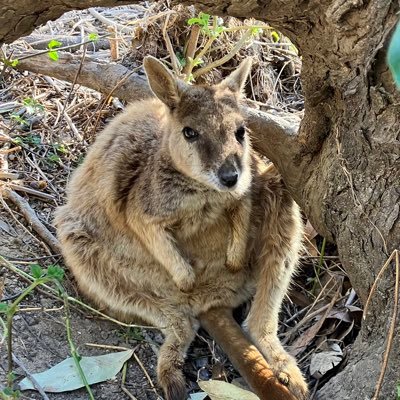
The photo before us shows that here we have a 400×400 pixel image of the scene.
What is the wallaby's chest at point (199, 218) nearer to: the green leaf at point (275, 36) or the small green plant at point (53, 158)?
the small green plant at point (53, 158)

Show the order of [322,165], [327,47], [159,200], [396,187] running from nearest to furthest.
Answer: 1. [396,187]
2. [327,47]
3. [322,165]
4. [159,200]

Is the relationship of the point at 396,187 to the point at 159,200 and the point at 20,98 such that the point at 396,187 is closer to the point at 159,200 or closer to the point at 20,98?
the point at 159,200

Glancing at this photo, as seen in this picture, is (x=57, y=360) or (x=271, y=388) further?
(x=57, y=360)

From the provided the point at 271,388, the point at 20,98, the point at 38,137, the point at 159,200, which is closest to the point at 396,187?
the point at 271,388

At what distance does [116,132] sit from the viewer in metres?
3.93

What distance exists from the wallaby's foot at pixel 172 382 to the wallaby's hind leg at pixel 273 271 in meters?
0.45

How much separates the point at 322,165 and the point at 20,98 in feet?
9.45

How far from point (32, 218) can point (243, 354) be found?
1673mm

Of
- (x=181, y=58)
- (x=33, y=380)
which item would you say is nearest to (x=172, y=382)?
(x=33, y=380)

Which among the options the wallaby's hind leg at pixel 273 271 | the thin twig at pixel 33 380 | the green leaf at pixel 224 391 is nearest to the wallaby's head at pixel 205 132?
the wallaby's hind leg at pixel 273 271

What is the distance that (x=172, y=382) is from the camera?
329 cm

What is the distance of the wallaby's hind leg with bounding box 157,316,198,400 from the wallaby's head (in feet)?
2.62

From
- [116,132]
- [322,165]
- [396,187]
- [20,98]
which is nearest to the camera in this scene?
[396,187]

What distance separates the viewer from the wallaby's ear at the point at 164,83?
3492 millimetres
